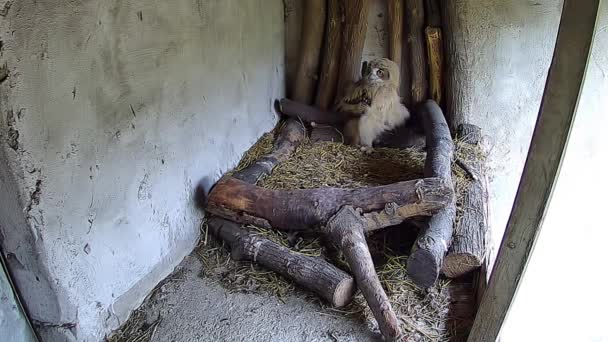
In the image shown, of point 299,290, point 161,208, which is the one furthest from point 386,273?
point 161,208

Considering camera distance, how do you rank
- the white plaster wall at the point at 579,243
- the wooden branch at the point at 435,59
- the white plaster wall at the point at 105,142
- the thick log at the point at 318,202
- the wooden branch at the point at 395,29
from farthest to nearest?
1. the wooden branch at the point at 395,29
2. the wooden branch at the point at 435,59
3. the white plaster wall at the point at 579,243
4. the thick log at the point at 318,202
5. the white plaster wall at the point at 105,142

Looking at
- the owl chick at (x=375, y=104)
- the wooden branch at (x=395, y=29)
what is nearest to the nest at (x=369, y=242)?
the owl chick at (x=375, y=104)

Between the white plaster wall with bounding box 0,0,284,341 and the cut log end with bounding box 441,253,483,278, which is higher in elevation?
the white plaster wall with bounding box 0,0,284,341

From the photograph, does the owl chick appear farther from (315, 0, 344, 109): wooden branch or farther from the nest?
(315, 0, 344, 109): wooden branch

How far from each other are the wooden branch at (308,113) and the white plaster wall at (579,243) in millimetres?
1402

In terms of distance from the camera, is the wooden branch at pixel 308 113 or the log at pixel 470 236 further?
the wooden branch at pixel 308 113

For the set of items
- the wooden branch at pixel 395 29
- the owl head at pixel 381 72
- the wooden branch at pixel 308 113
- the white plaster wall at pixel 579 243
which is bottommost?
the white plaster wall at pixel 579 243

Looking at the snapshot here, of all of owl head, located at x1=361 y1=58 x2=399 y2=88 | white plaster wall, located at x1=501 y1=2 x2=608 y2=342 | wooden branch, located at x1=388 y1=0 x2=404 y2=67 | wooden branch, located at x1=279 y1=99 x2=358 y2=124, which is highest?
wooden branch, located at x1=388 y1=0 x2=404 y2=67

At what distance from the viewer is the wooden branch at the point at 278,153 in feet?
8.70

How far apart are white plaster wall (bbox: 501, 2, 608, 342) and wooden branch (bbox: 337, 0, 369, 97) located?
4.59 feet

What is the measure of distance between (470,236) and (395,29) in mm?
1771

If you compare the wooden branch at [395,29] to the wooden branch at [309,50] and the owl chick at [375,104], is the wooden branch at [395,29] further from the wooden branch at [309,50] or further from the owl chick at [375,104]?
the wooden branch at [309,50]

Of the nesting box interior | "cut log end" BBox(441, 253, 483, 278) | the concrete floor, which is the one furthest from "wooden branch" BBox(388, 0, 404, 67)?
the concrete floor

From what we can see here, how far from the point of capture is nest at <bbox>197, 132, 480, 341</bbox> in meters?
1.93
